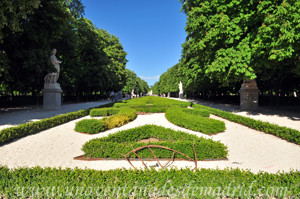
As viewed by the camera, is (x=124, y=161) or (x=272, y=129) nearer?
(x=124, y=161)

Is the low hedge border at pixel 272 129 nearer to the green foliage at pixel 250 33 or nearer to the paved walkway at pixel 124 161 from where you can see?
the paved walkway at pixel 124 161

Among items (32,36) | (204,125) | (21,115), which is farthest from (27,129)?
(32,36)

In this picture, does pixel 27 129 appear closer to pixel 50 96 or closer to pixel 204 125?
pixel 204 125

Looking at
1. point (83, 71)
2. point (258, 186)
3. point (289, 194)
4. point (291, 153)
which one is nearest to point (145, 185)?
point (258, 186)

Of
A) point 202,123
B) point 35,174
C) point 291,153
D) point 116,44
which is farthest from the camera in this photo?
point 116,44

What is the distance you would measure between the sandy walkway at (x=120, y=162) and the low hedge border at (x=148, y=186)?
138cm

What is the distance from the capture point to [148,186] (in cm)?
264

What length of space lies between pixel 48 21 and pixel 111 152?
1458cm

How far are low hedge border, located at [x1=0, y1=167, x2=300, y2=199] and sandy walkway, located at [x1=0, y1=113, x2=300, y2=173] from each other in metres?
1.38

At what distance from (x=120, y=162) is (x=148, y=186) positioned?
6.70 feet

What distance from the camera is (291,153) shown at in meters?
5.19

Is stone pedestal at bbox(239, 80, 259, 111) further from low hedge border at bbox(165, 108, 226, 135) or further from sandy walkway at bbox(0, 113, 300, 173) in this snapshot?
low hedge border at bbox(165, 108, 226, 135)

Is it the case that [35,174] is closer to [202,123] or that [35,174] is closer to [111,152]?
[111,152]

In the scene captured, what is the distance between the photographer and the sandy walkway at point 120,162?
430 cm
